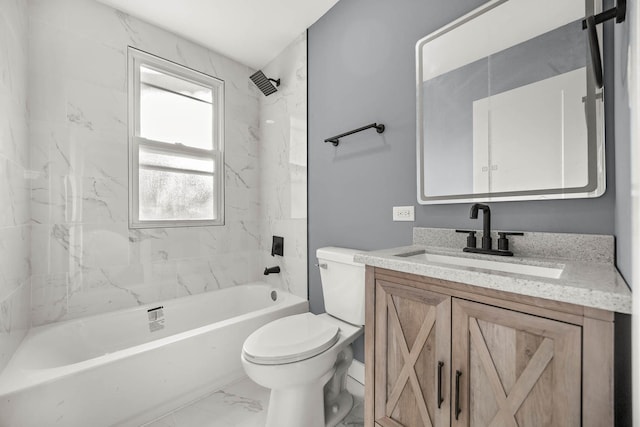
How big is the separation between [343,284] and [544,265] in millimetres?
950

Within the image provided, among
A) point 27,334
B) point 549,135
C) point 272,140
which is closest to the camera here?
point 549,135

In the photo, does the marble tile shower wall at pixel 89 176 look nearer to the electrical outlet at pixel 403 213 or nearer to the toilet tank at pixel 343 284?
the toilet tank at pixel 343 284

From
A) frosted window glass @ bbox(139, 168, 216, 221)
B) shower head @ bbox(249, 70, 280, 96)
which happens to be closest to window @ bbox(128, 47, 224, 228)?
frosted window glass @ bbox(139, 168, 216, 221)

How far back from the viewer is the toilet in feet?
4.11

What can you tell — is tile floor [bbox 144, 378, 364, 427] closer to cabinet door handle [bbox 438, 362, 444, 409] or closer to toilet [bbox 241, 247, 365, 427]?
toilet [bbox 241, 247, 365, 427]

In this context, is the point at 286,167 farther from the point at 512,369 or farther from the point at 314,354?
the point at 512,369

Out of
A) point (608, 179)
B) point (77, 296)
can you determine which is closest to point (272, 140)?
point (77, 296)

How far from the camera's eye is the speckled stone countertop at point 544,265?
0.61 meters

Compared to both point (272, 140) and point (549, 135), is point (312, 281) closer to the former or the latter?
point (272, 140)

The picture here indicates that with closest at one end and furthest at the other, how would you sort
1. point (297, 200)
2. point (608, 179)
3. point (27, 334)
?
point (608, 179) < point (27, 334) < point (297, 200)

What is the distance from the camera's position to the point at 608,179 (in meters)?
0.96

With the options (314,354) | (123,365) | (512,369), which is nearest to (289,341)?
(314,354)

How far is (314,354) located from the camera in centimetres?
131

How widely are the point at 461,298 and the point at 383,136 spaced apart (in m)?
1.11
